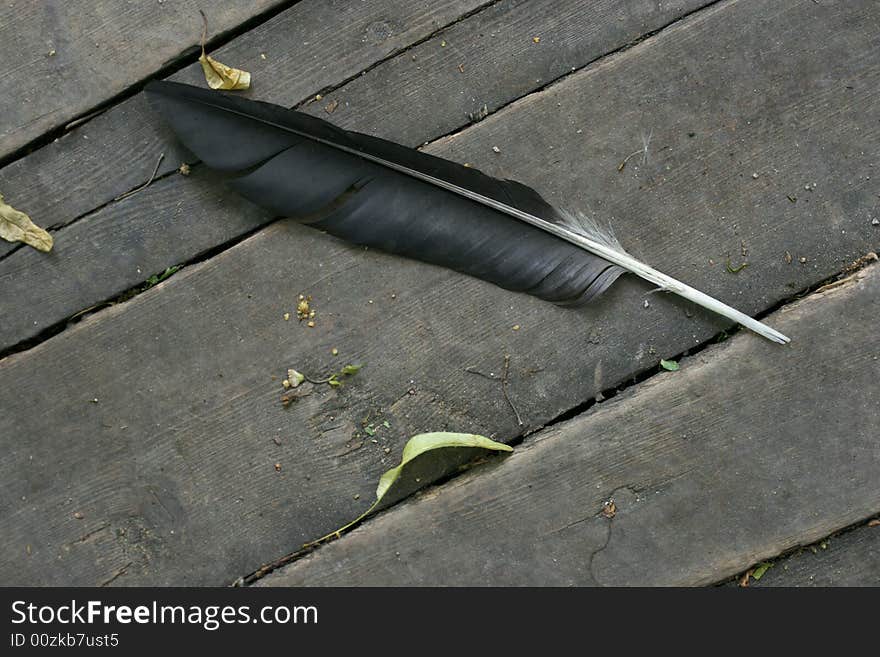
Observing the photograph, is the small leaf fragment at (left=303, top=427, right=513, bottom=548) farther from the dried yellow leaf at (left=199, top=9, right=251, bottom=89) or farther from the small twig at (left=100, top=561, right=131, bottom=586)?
the dried yellow leaf at (left=199, top=9, right=251, bottom=89)

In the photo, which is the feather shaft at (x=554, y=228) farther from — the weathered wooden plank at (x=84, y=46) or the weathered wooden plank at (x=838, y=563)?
the weathered wooden plank at (x=838, y=563)

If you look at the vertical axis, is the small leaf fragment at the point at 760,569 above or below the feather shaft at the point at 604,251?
below

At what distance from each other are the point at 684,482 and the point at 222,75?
1.93m

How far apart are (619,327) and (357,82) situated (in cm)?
114

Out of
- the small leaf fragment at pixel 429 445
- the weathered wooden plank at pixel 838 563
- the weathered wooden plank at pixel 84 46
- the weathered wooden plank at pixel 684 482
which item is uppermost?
the weathered wooden plank at pixel 84 46

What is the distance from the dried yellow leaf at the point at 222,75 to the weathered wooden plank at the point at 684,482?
1444 millimetres

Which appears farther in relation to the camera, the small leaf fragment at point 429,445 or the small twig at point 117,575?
the small twig at point 117,575

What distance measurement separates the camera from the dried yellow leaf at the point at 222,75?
7.04 feet

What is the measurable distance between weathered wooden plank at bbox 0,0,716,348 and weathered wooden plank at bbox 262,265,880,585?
1.06m

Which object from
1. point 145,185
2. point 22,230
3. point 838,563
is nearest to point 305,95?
point 145,185

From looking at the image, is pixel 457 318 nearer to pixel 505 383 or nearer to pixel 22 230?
pixel 505 383

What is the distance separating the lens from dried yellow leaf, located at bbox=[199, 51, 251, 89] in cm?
214

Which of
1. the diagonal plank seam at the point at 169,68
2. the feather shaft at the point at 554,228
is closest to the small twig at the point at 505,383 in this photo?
the feather shaft at the point at 554,228

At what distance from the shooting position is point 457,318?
2189mm
